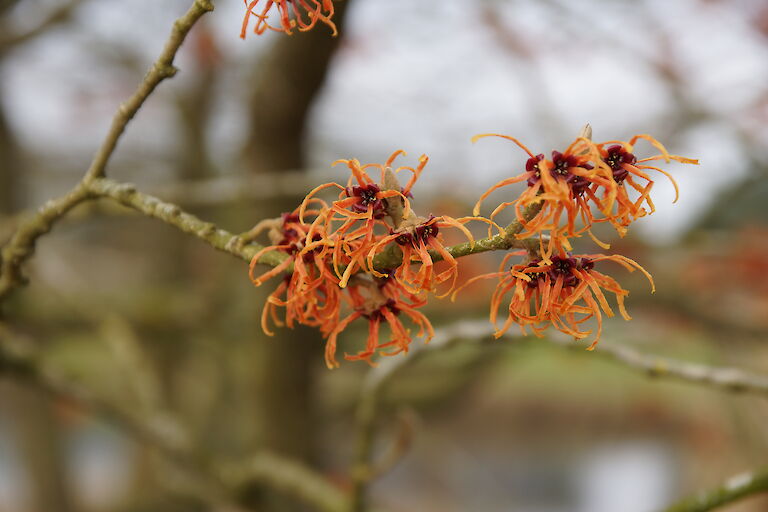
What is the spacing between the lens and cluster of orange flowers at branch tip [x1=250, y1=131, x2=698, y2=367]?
48 centimetres

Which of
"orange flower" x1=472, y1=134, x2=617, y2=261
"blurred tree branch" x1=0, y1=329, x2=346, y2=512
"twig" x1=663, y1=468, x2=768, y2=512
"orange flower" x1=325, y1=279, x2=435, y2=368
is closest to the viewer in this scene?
"orange flower" x1=472, y1=134, x2=617, y2=261

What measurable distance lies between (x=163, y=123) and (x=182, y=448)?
174 inches

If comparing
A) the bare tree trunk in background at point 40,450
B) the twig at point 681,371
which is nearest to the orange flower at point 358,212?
the twig at point 681,371

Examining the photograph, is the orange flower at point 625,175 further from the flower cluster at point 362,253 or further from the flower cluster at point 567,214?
the flower cluster at point 362,253

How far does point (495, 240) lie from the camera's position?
1.60ft

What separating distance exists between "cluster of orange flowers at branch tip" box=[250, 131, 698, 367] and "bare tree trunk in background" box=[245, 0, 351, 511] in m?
1.10

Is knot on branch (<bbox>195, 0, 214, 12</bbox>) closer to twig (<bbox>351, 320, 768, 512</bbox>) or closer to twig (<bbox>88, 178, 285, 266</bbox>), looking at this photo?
twig (<bbox>88, 178, 285, 266</bbox>)

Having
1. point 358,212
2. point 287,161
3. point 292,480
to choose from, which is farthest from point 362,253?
point 287,161

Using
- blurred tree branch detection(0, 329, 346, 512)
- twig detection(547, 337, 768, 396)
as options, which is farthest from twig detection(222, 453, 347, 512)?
twig detection(547, 337, 768, 396)

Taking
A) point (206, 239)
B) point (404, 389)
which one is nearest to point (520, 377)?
point (404, 389)

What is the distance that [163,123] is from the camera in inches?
212

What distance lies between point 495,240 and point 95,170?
1.36 ft

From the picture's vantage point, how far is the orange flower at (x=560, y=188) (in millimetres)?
465

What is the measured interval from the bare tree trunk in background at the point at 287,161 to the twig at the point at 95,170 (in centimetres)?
99
